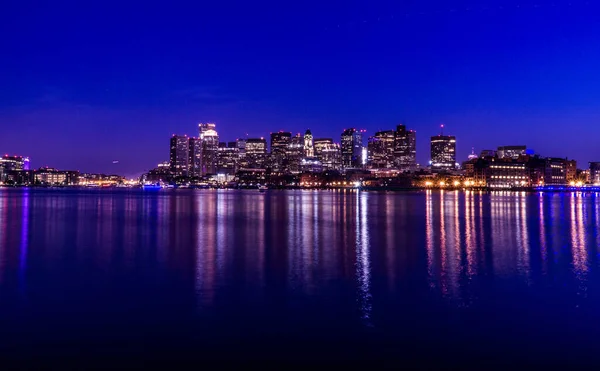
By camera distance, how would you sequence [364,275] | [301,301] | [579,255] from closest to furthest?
[301,301] → [364,275] → [579,255]

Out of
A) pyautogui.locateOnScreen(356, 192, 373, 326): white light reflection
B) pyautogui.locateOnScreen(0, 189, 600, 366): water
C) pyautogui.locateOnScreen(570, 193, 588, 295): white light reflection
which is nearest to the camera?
pyautogui.locateOnScreen(0, 189, 600, 366): water

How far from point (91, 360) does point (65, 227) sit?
29490mm

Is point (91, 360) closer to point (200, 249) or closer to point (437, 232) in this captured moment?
point (200, 249)

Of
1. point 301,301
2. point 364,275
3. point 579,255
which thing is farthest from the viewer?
point 579,255

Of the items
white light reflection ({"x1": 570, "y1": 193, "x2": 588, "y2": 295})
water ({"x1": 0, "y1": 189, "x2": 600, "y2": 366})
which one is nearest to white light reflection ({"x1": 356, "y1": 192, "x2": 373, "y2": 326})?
water ({"x1": 0, "y1": 189, "x2": 600, "y2": 366})

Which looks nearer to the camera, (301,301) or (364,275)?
(301,301)

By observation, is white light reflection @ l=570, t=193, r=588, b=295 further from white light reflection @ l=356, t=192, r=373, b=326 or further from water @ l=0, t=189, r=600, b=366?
white light reflection @ l=356, t=192, r=373, b=326

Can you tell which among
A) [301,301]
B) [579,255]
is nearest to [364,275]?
[301,301]

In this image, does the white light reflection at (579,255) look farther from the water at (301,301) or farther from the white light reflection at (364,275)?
the white light reflection at (364,275)

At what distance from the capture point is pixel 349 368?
883cm

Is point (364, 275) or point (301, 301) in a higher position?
point (364, 275)

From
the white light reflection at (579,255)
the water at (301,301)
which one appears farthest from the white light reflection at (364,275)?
the white light reflection at (579,255)

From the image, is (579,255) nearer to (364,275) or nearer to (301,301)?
(364,275)

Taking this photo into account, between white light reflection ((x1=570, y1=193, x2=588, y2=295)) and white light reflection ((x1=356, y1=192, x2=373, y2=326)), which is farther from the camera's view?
white light reflection ((x1=570, y1=193, x2=588, y2=295))
